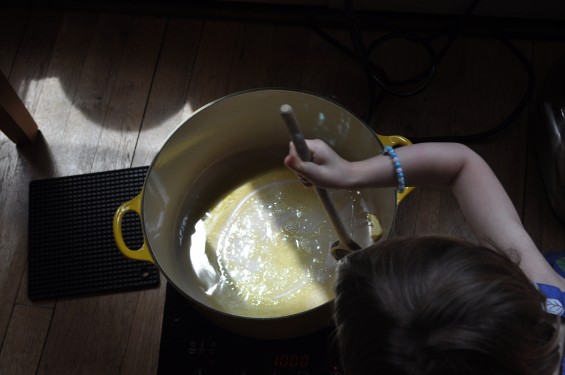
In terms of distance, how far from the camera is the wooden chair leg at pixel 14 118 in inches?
32.2

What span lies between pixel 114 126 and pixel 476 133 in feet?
1.84

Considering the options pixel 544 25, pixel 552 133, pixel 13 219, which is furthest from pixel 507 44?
pixel 13 219

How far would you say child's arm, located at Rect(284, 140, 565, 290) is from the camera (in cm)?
59

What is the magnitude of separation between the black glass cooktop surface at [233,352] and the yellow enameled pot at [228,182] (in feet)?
0.10

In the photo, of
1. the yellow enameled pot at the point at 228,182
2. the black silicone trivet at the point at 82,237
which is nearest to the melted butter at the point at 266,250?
the yellow enameled pot at the point at 228,182

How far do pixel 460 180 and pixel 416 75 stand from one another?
12.3 inches

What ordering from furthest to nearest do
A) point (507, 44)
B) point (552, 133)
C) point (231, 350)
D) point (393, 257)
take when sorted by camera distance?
point (507, 44)
point (552, 133)
point (231, 350)
point (393, 257)

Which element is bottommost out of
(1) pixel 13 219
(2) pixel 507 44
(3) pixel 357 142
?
(1) pixel 13 219

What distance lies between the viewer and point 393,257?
464 millimetres

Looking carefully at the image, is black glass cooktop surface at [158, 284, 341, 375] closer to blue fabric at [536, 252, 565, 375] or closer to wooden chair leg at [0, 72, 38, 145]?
blue fabric at [536, 252, 565, 375]

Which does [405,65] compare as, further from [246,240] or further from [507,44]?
[246,240]

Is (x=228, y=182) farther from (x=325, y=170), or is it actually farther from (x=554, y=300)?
(x=554, y=300)

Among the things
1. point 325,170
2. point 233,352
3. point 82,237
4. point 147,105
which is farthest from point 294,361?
point 147,105

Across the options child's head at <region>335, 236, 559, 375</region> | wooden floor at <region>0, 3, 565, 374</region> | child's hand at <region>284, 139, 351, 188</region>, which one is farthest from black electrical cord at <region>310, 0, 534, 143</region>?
child's head at <region>335, 236, 559, 375</region>
